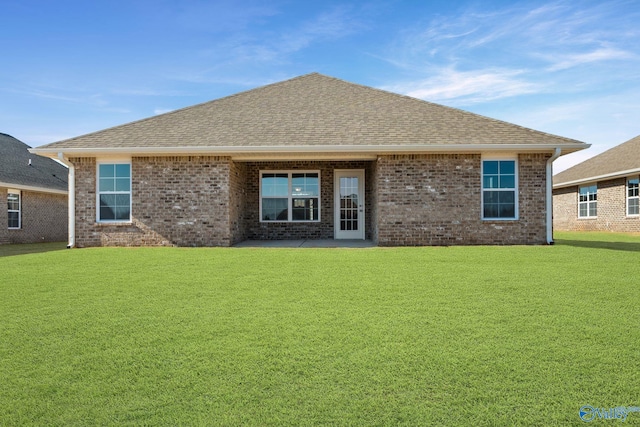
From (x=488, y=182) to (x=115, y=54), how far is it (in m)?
12.5

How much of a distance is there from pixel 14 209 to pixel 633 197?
28.9 metres

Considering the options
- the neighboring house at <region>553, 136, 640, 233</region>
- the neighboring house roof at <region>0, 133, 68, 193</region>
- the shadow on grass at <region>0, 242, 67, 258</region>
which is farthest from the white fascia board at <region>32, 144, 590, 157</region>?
the neighboring house at <region>553, 136, 640, 233</region>

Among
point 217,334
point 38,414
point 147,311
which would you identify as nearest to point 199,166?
point 147,311

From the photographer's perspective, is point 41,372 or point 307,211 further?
point 307,211

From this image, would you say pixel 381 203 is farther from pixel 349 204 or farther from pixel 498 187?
pixel 498 187

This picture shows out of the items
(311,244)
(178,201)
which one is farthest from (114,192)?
(311,244)

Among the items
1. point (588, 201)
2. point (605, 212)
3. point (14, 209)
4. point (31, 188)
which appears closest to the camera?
point (14, 209)

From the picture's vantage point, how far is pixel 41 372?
10.4 feet

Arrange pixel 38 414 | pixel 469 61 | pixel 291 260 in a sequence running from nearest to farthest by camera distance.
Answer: pixel 38 414, pixel 291 260, pixel 469 61

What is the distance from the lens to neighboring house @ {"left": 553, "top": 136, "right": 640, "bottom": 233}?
2052 cm

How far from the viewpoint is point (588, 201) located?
24.3m

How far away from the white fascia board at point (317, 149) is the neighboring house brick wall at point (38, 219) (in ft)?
22.4

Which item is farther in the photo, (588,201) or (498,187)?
(588,201)

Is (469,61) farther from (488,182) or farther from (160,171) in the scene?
(160,171)
